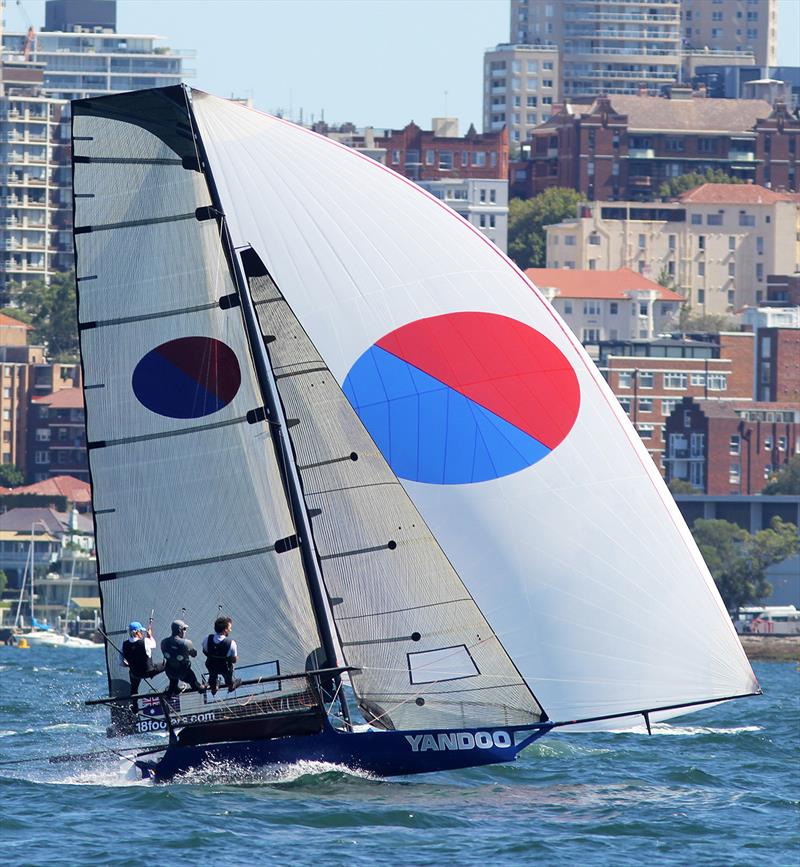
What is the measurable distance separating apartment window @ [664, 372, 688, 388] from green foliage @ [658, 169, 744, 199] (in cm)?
3318

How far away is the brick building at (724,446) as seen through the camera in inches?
3460

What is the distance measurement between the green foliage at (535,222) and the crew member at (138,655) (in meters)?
106

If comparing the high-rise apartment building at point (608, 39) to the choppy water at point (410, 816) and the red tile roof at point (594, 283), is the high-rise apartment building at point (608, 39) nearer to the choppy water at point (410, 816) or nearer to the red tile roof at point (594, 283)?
the red tile roof at point (594, 283)

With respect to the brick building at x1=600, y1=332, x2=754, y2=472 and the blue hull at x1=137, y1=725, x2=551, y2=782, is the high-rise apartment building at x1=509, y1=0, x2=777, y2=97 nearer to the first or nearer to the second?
the brick building at x1=600, y1=332, x2=754, y2=472

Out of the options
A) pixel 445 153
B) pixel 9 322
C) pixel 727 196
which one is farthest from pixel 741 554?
pixel 445 153

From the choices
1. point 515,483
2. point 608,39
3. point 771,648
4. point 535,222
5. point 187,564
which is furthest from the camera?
point 608,39

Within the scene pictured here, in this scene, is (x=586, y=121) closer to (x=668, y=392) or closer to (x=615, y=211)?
(x=615, y=211)

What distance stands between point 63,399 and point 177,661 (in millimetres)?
83634

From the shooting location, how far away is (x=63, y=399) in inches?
3895

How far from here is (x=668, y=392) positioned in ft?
310

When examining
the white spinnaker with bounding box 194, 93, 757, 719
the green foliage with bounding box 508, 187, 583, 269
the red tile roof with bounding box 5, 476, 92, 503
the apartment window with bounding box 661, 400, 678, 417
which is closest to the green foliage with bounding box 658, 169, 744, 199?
the green foliage with bounding box 508, 187, 583, 269

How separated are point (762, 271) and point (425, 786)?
10481 cm

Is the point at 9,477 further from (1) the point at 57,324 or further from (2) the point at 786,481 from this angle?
(2) the point at 786,481

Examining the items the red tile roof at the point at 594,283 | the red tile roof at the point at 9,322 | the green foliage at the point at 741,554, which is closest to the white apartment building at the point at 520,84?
the red tile roof at the point at 594,283
